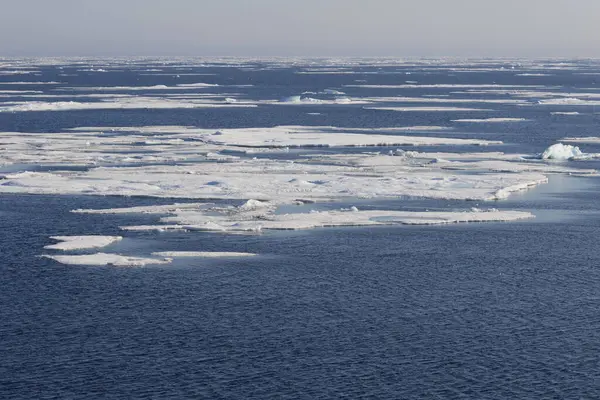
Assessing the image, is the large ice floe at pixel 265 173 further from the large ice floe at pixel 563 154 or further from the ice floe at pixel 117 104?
the ice floe at pixel 117 104

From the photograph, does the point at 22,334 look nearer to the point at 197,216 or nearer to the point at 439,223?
the point at 197,216

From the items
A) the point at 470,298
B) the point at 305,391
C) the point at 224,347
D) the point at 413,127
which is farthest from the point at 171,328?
the point at 413,127

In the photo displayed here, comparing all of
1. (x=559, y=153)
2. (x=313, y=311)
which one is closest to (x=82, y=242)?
(x=313, y=311)

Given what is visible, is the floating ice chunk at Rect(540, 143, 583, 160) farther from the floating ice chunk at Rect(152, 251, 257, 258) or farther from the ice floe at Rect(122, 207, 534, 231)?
the floating ice chunk at Rect(152, 251, 257, 258)

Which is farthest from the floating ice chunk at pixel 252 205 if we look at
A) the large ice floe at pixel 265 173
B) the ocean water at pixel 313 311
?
the ocean water at pixel 313 311

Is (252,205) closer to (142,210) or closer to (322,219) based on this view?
(322,219)

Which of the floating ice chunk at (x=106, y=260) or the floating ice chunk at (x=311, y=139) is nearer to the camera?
the floating ice chunk at (x=106, y=260)
